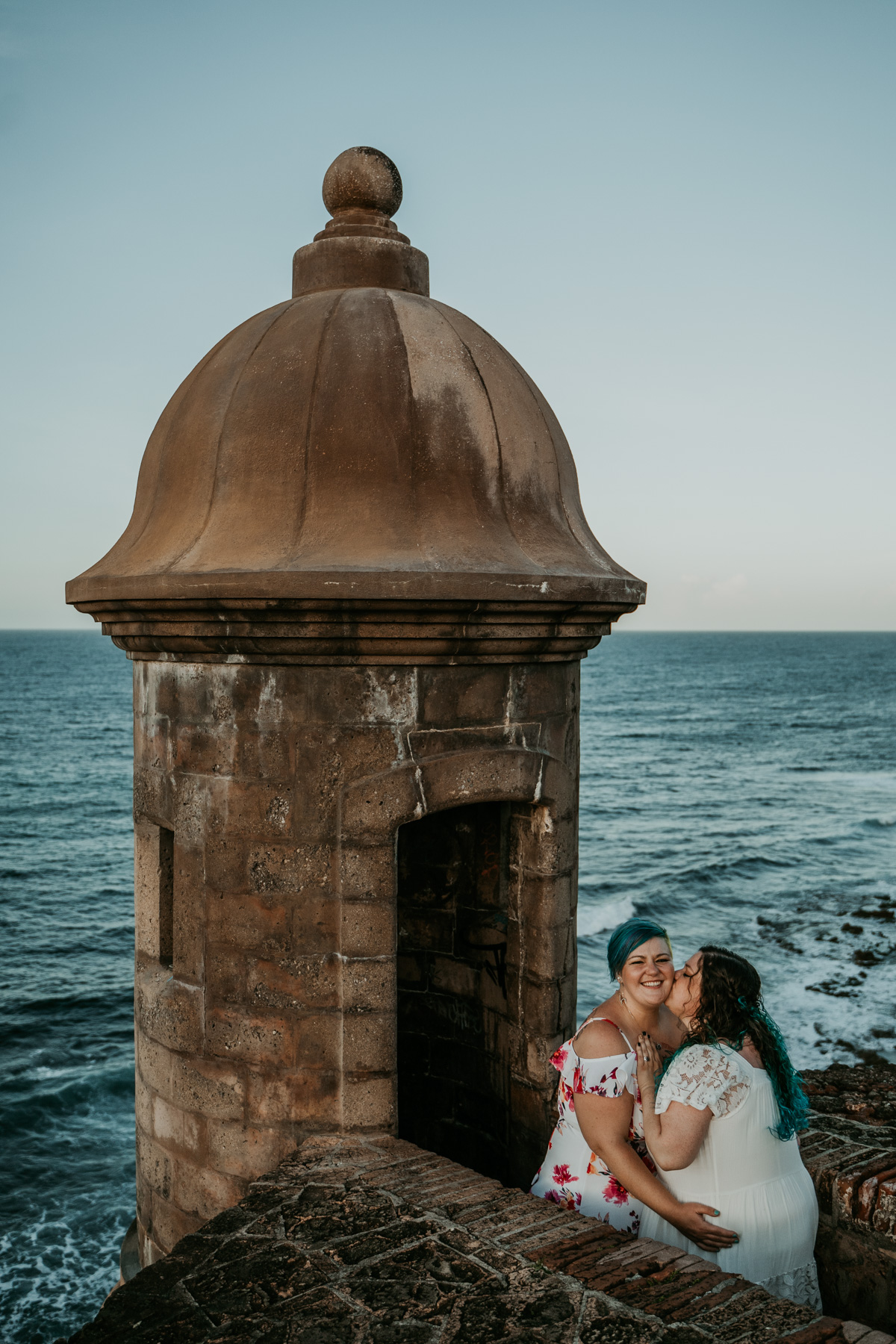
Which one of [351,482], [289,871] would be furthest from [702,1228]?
[351,482]

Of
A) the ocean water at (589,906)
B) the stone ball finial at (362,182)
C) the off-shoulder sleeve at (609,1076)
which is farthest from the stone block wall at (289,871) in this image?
the ocean water at (589,906)

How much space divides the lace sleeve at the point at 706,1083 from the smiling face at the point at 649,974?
29 centimetres

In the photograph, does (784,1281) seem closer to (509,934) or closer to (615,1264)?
(615,1264)

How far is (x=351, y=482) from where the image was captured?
372 cm

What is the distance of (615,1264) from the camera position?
2812mm

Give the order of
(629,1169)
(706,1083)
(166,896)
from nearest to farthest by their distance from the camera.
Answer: (706,1083) → (629,1169) → (166,896)

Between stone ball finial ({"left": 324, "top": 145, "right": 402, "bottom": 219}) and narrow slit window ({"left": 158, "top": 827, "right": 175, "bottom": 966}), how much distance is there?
2.74m

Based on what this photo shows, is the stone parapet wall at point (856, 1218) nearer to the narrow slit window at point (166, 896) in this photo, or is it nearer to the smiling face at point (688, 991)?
the smiling face at point (688, 991)

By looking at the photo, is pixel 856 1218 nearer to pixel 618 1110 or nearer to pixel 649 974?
pixel 618 1110

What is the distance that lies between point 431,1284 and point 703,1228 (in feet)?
2.57

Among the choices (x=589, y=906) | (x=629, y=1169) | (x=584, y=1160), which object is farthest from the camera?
(x=589, y=906)

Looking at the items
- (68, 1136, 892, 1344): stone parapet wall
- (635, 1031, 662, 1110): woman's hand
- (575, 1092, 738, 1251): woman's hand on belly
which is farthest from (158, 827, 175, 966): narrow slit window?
(635, 1031, 662, 1110): woman's hand

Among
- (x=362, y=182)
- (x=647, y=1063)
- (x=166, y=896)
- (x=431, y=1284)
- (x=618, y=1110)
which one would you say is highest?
(x=362, y=182)

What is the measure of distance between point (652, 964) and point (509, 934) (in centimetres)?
142
